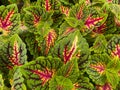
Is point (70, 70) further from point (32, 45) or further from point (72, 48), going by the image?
point (32, 45)

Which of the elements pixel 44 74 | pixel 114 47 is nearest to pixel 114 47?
pixel 114 47

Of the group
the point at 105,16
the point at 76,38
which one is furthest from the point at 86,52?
the point at 105,16

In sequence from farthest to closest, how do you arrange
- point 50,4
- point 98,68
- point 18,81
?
point 50,4 → point 98,68 → point 18,81

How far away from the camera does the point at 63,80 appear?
707 millimetres

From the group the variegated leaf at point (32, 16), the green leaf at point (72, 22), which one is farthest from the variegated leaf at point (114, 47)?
the variegated leaf at point (32, 16)

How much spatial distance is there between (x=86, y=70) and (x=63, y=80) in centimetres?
8

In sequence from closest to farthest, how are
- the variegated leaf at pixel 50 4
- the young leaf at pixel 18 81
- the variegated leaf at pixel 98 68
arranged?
the young leaf at pixel 18 81 → the variegated leaf at pixel 98 68 → the variegated leaf at pixel 50 4

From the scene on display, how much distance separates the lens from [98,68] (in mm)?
776

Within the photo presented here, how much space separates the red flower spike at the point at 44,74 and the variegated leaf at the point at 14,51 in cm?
6

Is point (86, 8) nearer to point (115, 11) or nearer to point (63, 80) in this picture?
point (115, 11)

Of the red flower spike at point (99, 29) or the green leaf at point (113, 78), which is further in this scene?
the red flower spike at point (99, 29)

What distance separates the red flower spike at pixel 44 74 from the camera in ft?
2.31

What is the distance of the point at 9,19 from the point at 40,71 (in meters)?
0.20

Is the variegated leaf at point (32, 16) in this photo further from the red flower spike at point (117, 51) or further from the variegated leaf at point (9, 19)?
the red flower spike at point (117, 51)
